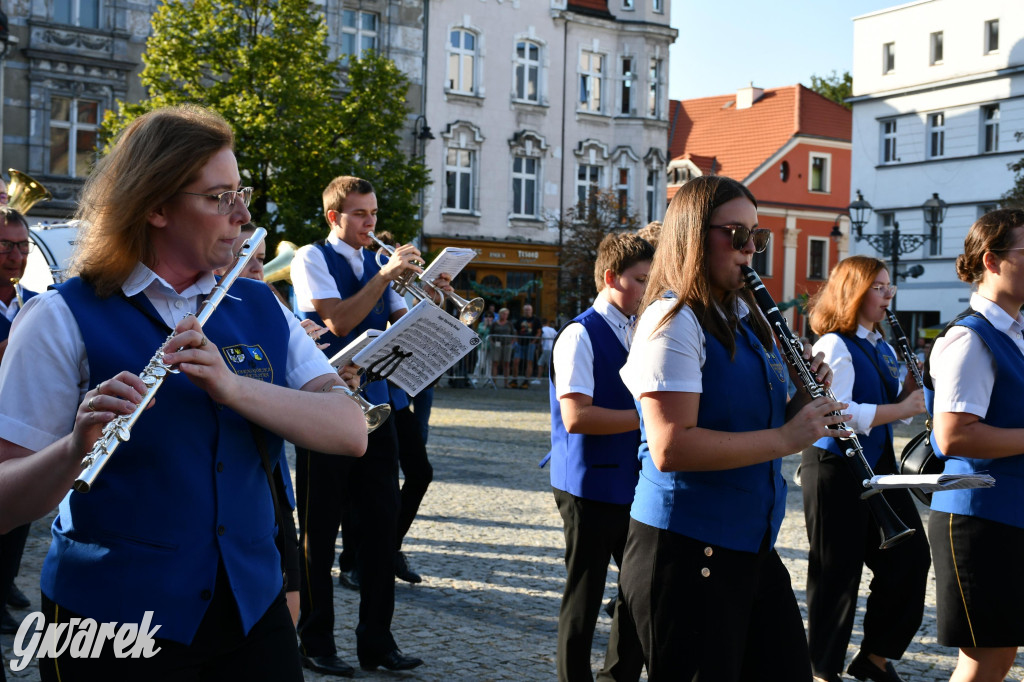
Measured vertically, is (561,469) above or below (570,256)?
below

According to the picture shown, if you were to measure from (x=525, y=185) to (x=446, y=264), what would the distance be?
3056cm

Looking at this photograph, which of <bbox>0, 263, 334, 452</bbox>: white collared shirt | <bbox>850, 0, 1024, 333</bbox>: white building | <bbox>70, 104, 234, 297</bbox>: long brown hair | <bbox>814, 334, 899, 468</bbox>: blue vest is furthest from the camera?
<bbox>850, 0, 1024, 333</bbox>: white building

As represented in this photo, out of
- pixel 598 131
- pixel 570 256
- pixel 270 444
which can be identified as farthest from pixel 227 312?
pixel 598 131

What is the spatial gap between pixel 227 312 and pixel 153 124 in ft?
1.46

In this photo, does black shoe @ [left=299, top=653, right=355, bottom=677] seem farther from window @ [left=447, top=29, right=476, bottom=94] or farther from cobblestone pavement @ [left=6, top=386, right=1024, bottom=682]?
window @ [left=447, top=29, right=476, bottom=94]

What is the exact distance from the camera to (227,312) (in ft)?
8.89

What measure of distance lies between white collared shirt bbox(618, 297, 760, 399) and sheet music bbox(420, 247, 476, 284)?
12.4 ft

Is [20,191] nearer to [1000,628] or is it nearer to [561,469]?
[561,469]

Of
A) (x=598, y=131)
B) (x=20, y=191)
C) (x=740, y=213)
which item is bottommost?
(x=740, y=213)

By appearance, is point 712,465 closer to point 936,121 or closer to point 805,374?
point 805,374

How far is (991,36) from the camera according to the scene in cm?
4266

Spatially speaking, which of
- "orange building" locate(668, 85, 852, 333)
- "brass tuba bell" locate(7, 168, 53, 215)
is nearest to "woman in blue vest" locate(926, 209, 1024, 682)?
"brass tuba bell" locate(7, 168, 53, 215)

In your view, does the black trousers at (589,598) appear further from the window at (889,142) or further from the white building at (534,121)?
the window at (889,142)

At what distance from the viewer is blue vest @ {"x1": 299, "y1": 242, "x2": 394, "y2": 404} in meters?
6.45
